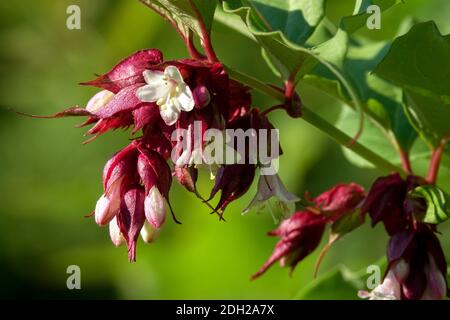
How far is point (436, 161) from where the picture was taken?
5.57 ft

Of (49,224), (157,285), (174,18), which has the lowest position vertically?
(157,285)

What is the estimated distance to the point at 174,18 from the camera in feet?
4.69

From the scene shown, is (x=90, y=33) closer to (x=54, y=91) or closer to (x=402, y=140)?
(x=54, y=91)

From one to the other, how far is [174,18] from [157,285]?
162cm

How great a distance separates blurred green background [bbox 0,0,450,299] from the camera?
2.90 m

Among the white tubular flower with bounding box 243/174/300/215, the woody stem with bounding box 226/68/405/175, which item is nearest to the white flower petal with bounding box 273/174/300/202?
the white tubular flower with bounding box 243/174/300/215

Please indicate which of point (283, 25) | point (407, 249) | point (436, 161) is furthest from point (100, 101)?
point (436, 161)

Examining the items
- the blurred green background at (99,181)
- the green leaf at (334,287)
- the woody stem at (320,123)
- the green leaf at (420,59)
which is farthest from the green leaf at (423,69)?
the blurred green background at (99,181)

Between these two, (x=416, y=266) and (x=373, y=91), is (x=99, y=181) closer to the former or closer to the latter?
(x=373, y=91)

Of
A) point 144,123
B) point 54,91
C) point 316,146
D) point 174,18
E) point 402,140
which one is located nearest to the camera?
point 144,123

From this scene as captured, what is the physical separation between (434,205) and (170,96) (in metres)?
0.45

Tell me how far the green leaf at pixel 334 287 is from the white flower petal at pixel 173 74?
0.79 m

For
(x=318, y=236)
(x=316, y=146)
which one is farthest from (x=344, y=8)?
(x=318, y=236)

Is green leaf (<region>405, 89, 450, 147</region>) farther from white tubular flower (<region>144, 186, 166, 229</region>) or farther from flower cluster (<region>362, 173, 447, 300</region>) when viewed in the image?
white tubular flower (<region>144, 186, 166, 229</region>)
